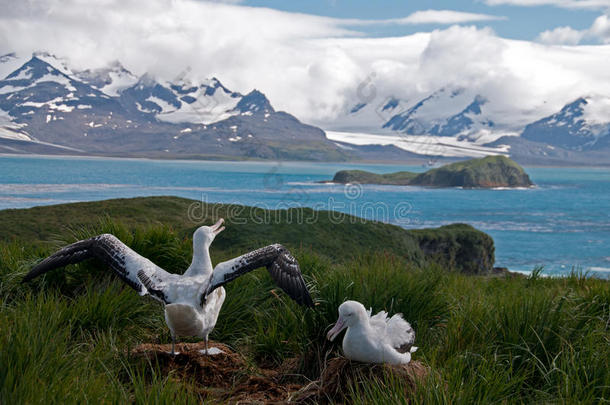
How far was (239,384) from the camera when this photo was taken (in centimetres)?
609

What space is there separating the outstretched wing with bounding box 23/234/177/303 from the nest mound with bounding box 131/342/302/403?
65cm

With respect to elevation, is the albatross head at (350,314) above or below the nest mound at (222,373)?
above

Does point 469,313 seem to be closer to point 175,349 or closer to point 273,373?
point 273,373

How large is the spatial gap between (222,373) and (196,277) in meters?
1.06

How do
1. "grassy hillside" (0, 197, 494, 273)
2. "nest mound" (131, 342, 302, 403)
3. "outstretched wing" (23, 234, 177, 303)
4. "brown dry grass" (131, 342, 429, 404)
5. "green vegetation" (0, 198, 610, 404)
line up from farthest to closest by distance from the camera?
1. "grassy hillside" (0, 197, 494, 273)
2. "outstretched wing" (23, 234, 177, 303)
3. "nest mound" (131, 342, 302, 403)
4. "brown dry grass" (131, 342, 429, 404)
5. "green vegetation" (0, 198, 610, 404)

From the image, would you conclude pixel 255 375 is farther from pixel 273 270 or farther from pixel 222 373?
pixel 273 270

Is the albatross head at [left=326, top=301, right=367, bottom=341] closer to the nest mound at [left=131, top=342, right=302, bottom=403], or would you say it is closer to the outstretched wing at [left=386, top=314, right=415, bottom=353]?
the outstretched wing at [left=386, top=314, right=415, bottom=353]

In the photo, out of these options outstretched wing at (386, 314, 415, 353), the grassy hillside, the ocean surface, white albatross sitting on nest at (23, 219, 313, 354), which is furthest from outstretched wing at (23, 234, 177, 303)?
the ocean surface

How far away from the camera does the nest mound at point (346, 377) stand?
16.6 feet

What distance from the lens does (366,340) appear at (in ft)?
16.6

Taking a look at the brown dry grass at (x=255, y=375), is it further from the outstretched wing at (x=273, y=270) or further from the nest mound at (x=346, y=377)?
the outstretched wing at (x=273, y=270)

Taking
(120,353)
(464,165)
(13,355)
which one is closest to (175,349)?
(120,353)

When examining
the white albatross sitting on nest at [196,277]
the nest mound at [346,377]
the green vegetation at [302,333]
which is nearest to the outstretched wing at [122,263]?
the white albatross sitting on nest at [196,277]

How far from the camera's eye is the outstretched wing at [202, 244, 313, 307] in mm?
6199
